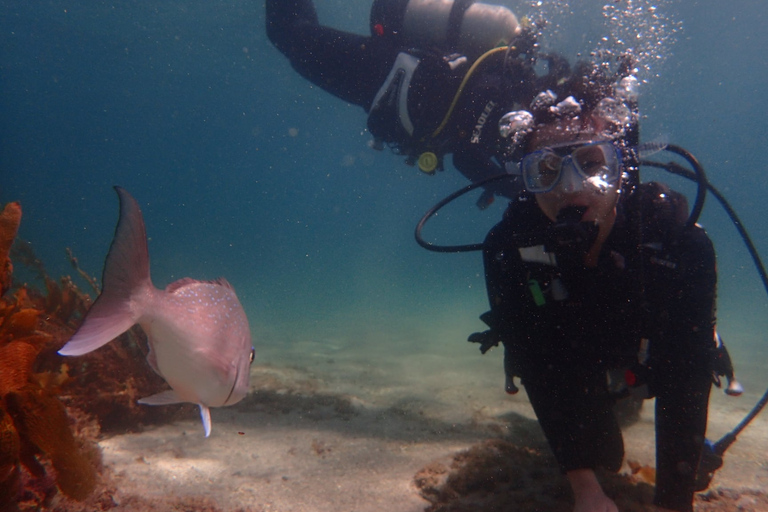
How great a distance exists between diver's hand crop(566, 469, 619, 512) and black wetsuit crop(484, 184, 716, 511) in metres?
0.05

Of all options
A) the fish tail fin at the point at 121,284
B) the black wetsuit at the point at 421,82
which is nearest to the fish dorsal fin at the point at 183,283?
the fish tail fin at the point at 121,284

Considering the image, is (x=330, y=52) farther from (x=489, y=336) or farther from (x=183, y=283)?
(x=183, y=283)

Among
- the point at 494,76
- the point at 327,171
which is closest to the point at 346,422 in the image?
the point at 494,76

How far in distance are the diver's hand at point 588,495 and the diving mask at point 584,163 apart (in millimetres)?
1784

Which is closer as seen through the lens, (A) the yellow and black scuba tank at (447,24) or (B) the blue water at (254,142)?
(A) the yellow and black scuba tank at (447,24)

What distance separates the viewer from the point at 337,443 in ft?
13.4

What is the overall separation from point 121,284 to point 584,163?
263 cm

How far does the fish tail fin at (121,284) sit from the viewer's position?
114 centimetres

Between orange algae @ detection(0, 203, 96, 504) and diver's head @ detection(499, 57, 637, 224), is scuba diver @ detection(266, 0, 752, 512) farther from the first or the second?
orange algae @ detection(0, 203, 96, 504)

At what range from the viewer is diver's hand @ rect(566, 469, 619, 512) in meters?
2.11

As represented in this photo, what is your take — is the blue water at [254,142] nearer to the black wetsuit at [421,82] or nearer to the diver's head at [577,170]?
the black wetsuit at [421,82]

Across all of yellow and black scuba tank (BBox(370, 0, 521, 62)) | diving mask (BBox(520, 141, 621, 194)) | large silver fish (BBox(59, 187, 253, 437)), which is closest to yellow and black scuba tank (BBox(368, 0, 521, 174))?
yellow and black scuba tank (BBox(370, 0, 521, 62))

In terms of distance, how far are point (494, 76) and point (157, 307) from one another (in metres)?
5.51

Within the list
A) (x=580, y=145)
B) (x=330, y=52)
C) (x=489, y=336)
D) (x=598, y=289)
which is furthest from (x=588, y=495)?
(x=330, y=52)
